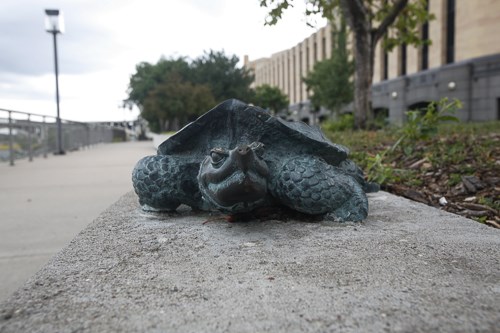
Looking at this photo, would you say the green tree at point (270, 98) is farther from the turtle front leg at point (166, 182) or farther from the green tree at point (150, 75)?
the turtle front leg at point (166, 182)

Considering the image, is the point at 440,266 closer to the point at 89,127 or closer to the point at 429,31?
the point at 89,127

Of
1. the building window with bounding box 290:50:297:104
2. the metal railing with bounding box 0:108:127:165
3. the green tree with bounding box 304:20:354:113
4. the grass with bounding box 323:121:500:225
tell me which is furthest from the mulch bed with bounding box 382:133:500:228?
the building window with bounding box 290:50:297:104

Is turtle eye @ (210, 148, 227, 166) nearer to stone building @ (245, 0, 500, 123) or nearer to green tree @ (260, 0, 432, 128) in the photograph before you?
green tree @ (260, 0, 432, 128)

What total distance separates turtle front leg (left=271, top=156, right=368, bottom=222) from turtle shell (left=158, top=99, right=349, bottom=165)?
0.07m

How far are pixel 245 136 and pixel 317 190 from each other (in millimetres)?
401

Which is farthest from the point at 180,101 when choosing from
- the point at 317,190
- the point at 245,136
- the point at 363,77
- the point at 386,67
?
the point at 317,190

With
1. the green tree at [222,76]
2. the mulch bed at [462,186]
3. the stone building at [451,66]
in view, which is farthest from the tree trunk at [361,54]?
the green tree at [222,76]

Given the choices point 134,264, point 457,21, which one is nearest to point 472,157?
point 134,264

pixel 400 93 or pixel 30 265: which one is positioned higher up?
pixel 400 93

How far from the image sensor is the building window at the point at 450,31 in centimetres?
1650

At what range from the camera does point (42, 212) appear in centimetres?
303

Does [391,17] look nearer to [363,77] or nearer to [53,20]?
[363,77]

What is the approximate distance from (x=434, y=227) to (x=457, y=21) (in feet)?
55.9

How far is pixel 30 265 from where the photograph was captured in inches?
74.4
